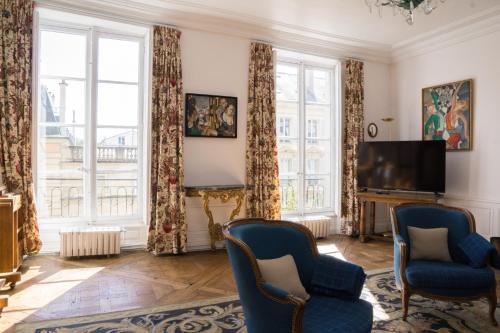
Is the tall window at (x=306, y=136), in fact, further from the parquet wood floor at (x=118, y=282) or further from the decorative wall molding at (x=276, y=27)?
the parquet wood floor at (x=118, y=282)

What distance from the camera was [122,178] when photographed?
499 centimetres

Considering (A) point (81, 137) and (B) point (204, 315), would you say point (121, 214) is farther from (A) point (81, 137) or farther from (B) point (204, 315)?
(B) point (204, 315)

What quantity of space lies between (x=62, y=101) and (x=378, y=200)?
15.6ft

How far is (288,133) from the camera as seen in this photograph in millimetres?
6012

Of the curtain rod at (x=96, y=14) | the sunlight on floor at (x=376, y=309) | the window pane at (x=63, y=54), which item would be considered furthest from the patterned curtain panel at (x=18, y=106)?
the sunlight on floor at (x=376, y=309)

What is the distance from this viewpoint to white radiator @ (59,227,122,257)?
4.37 metres

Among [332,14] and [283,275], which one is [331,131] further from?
[283,275]

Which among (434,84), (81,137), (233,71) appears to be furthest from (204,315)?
(434,84)

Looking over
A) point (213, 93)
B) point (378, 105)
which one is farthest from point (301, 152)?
point (213, 93)

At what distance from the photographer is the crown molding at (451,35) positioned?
15.8 feet

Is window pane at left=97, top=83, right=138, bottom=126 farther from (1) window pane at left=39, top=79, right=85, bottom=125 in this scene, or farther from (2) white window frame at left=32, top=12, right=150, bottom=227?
(1) window pane at left=39, top=79, right=85, bottom=125

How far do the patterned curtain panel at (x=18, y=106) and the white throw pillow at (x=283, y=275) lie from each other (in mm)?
3225

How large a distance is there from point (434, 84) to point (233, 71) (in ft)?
10.7

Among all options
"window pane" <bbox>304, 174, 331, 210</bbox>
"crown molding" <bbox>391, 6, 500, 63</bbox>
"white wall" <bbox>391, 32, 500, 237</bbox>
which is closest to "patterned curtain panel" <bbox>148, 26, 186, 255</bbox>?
"window pane" <bbox>304, 174, 331, 210</bbox>
